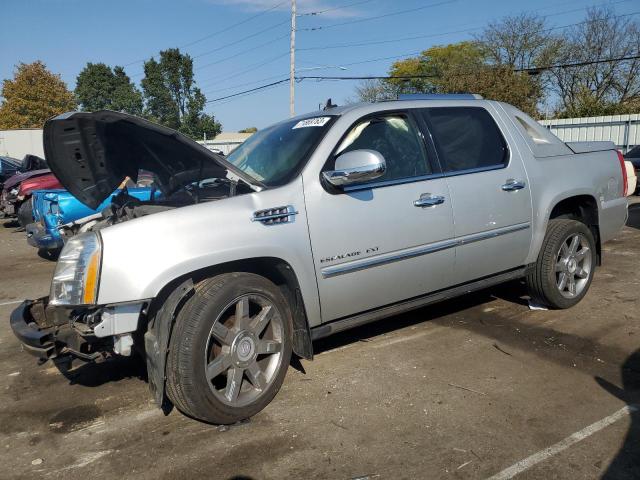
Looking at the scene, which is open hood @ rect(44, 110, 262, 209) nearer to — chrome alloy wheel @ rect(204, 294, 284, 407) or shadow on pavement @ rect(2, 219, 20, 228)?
chrome alloy wheel @ rect(204, 294, 284, 407)

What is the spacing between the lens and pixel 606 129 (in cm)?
2148

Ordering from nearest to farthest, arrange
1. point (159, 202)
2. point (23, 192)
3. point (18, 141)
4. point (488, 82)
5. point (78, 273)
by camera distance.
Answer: point (78, 273) < point (159, 202) < point (23, 192) < point (488, 82) < point (18, 141)

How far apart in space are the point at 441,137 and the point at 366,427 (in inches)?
89.2

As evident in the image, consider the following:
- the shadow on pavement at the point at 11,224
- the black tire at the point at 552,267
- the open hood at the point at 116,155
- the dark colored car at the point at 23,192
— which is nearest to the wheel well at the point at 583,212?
the black tire at the point at 552,267

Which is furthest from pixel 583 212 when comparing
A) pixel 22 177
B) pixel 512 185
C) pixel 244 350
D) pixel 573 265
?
pixel 22 177

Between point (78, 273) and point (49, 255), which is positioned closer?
point (78, 273)

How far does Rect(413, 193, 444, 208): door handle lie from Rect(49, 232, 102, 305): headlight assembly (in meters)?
2.14

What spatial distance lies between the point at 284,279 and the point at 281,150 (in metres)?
1.04

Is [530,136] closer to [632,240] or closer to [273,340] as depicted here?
[273,340]

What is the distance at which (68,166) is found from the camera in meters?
3.77

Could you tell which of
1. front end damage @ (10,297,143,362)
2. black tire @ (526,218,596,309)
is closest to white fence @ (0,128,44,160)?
front end damage @ (10,297,143,362)

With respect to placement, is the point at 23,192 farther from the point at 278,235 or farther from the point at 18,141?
the point at 18,141

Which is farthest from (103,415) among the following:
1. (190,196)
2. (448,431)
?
(448,431)

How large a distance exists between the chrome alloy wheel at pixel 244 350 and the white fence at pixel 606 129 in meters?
19.3
